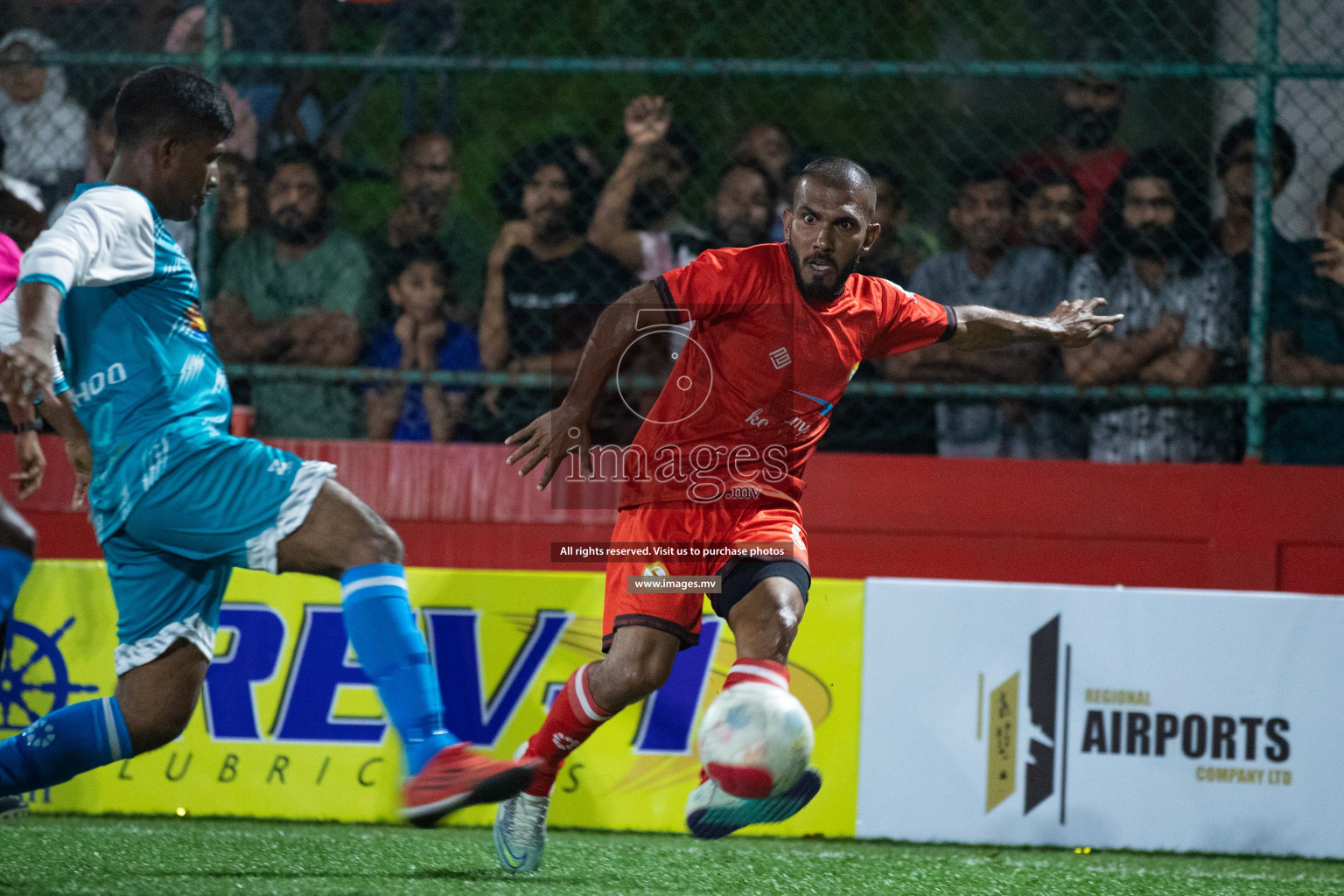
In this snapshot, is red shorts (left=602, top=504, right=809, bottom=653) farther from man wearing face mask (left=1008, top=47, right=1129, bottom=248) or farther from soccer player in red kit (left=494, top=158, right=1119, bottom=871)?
man wearing face mask (left=1008, top=47, right=1129, bottom=248)

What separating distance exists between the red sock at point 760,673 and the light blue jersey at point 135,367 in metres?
1.37

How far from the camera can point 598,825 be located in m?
4.79

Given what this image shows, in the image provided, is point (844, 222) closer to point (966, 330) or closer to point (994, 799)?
point (966, 330)

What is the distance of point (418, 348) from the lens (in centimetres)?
580

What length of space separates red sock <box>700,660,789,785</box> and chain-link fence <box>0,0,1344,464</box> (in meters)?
2.18

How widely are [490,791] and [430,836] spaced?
1.87 meters

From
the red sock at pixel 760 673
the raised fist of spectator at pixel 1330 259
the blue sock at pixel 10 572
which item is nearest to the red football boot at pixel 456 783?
the red sock at pixel 760 673

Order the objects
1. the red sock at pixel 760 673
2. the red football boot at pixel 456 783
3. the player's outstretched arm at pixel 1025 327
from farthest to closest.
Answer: the player's outstretched arm at pixel 1025 327
the red sock at pixel 760 673
the red football boot at pixel 456 783

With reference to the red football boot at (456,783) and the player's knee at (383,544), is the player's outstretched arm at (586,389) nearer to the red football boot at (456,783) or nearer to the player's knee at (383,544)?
the player's knee at (383,544)

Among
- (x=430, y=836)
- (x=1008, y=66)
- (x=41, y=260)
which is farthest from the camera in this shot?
(x=1008, y=66)

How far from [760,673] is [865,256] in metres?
2.77

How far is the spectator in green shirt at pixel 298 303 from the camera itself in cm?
575

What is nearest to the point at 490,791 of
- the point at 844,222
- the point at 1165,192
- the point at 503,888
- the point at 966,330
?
the point at 503,888

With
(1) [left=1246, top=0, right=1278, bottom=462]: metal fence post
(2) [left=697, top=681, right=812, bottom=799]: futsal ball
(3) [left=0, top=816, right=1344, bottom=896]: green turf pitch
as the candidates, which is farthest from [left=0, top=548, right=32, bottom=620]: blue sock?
(1) [left=1246, top=0, right=1278, bottom=462]: metal fence post
